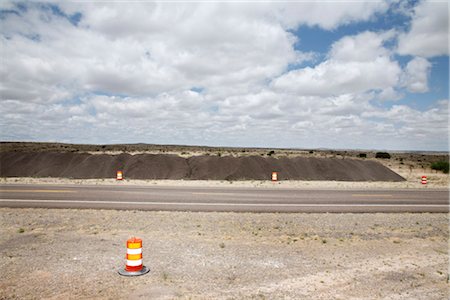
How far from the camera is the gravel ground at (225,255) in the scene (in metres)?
7.13

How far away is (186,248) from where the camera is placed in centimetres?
996

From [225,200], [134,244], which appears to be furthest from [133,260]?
[225,200]

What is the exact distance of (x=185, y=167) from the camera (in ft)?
110

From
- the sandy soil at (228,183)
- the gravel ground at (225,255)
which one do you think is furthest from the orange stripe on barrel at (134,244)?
the sandy soil at (228,183)

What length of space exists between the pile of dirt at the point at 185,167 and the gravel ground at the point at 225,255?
1717cm

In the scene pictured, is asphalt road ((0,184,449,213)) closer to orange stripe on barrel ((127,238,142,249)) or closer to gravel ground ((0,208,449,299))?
gravel ground ((0,208,449,299))

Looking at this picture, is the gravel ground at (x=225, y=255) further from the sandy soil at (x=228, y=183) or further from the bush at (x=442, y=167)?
the bush at (x=442, y=167)

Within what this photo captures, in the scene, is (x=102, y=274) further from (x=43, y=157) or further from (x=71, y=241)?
(x=43, y=157)

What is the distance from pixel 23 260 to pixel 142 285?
3989mm

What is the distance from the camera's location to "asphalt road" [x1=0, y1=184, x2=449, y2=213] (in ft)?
54.1

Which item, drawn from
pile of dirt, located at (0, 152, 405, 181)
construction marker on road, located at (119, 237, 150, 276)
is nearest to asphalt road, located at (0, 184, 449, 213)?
construction marker on road, located at (119, 237, 150, 276)

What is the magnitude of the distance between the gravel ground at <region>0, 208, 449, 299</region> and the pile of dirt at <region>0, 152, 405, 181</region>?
1717 cm

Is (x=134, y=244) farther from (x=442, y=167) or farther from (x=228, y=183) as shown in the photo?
(x=442, y=167)

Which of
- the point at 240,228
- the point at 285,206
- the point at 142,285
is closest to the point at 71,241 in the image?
the point at 142,285
